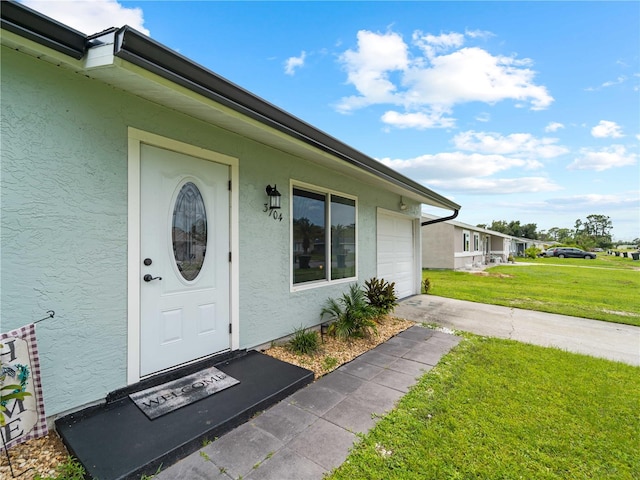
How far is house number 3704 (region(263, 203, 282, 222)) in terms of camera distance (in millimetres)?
3990

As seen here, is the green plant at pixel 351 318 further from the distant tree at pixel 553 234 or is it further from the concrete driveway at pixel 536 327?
the distant tree at pixel 553 234

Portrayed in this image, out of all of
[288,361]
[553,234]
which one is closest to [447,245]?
[288,361]

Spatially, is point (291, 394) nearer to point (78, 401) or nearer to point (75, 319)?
point (78, 401)

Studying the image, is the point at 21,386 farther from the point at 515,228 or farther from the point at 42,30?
the point at 515,228

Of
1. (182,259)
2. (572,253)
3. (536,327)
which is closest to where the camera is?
(182,259)

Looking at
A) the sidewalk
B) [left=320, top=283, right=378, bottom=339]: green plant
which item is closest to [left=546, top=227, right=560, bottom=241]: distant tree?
[left=320, top=283, right=378, bottom=339]: green plant

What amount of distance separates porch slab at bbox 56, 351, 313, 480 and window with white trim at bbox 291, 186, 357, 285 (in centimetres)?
206

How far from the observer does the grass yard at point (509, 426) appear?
6.59 feet

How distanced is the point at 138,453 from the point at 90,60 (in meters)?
2.88

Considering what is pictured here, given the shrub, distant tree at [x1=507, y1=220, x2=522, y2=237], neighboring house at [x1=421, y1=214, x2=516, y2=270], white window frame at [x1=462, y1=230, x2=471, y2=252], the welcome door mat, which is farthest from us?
distant tree at [x1=507, y1=220, x2=522, y2=237]

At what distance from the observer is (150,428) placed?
7.17 feet

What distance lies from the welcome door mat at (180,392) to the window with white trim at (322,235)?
1.87 metres

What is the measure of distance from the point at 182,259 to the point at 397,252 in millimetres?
6208

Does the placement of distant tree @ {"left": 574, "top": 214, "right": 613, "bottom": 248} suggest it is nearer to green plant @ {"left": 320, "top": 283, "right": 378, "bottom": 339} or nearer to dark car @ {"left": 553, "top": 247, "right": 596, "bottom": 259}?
dark car @ {"left": 553, "top": 247, "right": 596, "bottom": 259}
